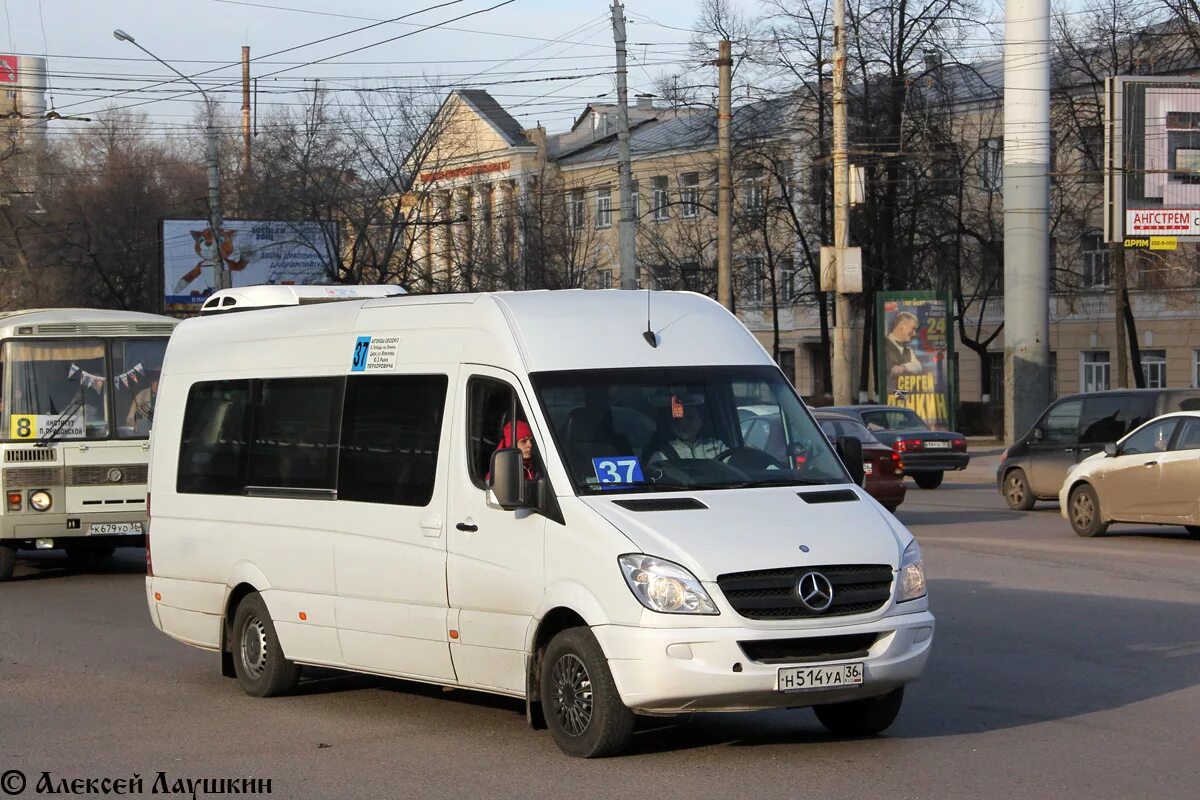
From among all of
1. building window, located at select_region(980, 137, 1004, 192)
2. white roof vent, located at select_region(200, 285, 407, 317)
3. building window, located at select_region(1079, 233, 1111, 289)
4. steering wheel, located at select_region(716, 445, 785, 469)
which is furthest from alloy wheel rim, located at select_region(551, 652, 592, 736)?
building window, located at select_region(1079, 233, 1111, 289)

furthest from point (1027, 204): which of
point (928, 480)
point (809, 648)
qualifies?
point (809, 648)

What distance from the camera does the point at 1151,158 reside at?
35.8 m

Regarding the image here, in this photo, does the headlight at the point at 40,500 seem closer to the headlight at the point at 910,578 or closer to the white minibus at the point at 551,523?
the white minibus at the point at 551,523

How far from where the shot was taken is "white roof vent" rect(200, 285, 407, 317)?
11.2 m

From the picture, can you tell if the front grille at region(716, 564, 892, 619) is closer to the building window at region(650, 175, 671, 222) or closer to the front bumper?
the front bumper

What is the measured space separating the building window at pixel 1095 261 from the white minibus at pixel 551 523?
47970mm

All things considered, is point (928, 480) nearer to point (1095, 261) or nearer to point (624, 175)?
point (624, 175)

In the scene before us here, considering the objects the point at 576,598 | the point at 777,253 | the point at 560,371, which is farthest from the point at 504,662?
the point at 777,253

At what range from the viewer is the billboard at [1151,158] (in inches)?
1394

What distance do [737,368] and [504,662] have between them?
78.0 inches

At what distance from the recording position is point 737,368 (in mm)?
8508

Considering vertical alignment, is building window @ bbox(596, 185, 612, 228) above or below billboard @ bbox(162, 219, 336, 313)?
above

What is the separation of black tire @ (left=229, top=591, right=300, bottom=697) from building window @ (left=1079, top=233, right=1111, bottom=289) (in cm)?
4800

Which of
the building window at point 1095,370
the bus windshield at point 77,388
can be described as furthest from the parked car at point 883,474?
the building window at point 1095,370
